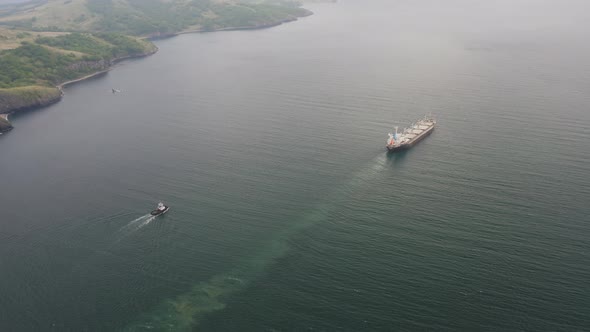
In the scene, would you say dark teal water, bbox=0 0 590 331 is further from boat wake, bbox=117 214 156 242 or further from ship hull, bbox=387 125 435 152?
ship hull, bbox=387 125 435 152

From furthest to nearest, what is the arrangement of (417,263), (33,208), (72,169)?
(72,169), (33,208), (417,263)

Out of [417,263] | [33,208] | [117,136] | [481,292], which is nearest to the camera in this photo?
[481,292]

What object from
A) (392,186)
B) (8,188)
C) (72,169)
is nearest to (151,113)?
(72,169)

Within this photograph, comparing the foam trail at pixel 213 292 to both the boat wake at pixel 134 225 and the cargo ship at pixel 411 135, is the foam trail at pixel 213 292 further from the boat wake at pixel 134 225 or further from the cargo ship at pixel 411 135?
the cargo ship at pixel 411 135

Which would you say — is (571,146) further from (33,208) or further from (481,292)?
(33,208)

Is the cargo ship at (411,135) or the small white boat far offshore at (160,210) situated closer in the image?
the small white boat far offshore at (160,210)

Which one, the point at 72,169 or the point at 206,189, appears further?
the point at 72,169

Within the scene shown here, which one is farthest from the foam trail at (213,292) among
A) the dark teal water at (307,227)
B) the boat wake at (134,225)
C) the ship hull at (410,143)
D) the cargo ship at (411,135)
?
the cargo ship at (411,135)
